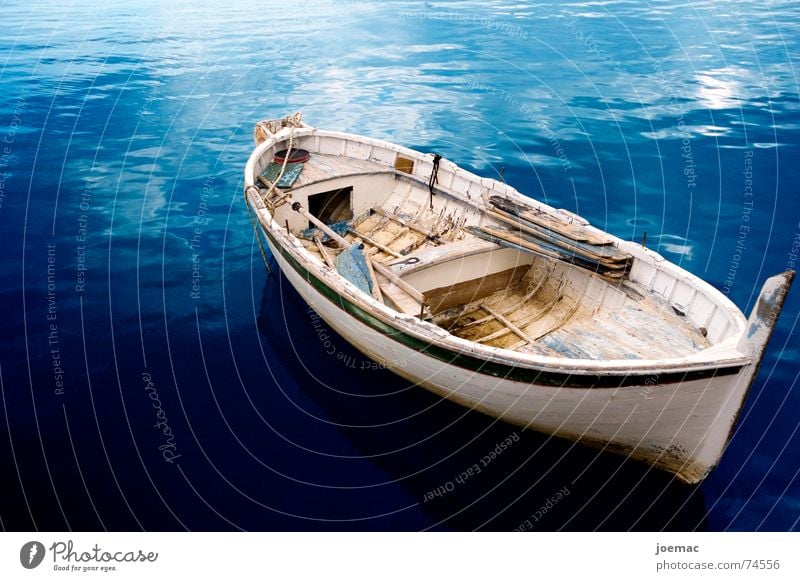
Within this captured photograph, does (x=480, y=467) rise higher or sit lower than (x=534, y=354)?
lower

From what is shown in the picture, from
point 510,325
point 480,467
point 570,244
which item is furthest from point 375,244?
point 480,467

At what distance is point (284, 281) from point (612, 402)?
38.9 feet

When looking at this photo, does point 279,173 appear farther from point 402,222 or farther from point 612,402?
point 612,402

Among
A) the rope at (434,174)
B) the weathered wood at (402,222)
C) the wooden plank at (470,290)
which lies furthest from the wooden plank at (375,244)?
the rope at (434,174)

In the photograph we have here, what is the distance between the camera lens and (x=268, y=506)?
1178 centimetres

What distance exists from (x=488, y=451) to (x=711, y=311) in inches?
224

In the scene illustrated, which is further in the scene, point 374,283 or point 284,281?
point 284,281

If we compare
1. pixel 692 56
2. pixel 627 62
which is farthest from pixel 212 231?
pixel 692 56

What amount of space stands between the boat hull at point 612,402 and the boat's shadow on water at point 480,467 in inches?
19.2

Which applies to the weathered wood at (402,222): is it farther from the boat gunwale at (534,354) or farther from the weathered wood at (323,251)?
the weathered wood at (323,251)

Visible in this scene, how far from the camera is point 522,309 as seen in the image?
14984mm

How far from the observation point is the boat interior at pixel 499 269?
12727 mm

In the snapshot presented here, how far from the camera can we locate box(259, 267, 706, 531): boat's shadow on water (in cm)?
1149

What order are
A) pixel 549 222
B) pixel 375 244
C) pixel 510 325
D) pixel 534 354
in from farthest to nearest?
1. pixel 375 244
2. pixel 549 222
3. pixel 510 325
4. pixel 534 354
